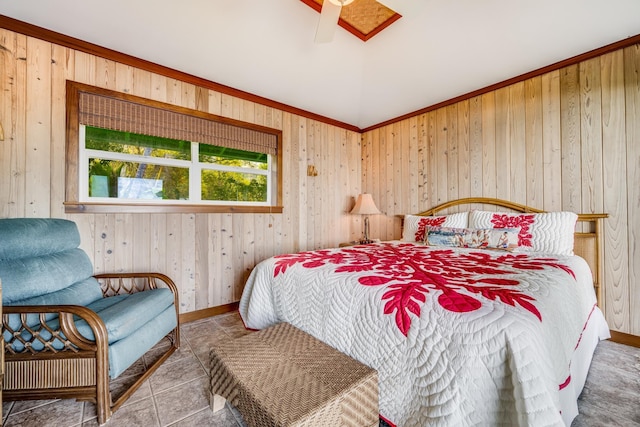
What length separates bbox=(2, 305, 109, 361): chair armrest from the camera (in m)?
1.30

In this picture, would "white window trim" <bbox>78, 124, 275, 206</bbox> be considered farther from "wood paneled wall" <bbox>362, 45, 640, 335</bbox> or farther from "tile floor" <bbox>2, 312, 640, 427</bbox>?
"wood paneled wall" <bbox>362, 45, 640, 335</bbox>

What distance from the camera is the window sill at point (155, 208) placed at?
85.1 inches

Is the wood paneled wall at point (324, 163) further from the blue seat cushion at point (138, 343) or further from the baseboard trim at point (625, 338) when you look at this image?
the blue seat cushion at point (138, 343)

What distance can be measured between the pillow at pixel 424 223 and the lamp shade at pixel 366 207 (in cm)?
58

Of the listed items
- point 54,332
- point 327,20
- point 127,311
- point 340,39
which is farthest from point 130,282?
point 340,39

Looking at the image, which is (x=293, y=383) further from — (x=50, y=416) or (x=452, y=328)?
(x=50, y=416)

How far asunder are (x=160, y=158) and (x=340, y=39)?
216 centimetres

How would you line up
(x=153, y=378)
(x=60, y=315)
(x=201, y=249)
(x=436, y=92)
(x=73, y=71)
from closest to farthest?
(x=60, y=315), (x=153, y=378), (x=73, y=71), (x=201, y=249), (x=436, y=92)

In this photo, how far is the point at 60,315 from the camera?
1300 mm

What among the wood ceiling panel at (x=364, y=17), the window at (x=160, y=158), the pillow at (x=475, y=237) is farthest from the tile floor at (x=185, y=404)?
the wood ceiling panel at (x=364, y=17)

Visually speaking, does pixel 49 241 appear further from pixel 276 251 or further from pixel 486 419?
pixel 486 419

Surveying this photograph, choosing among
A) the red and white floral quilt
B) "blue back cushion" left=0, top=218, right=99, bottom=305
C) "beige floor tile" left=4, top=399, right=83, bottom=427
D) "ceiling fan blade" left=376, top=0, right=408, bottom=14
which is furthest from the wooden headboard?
"blue back cushion" left=0, top=218, right=99, bottom=305

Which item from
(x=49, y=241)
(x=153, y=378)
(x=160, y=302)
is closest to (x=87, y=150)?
(x=49, y=241)

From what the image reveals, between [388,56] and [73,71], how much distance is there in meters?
2.87
